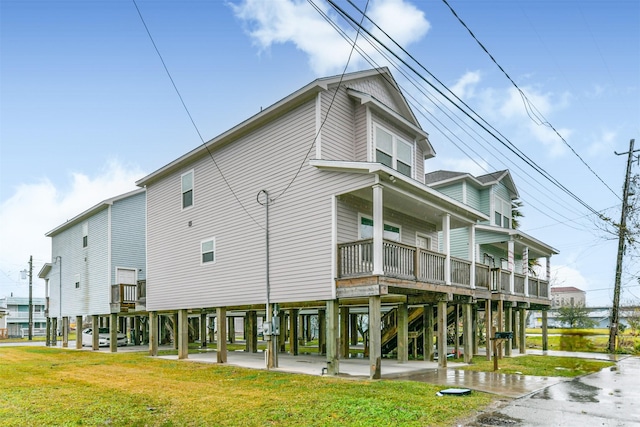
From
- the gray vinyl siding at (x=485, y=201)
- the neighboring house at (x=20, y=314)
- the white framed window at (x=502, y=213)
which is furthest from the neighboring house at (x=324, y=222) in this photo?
the neighboring house at (x=20, y=314)

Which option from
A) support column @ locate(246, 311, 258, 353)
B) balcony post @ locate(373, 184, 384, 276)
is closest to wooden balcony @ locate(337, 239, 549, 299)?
balcony post @ locate(373, 184, 384, 276)

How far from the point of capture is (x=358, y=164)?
1430cm

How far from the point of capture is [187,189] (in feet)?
71.3

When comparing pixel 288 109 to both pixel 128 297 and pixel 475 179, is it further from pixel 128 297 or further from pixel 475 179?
pixel 128 297

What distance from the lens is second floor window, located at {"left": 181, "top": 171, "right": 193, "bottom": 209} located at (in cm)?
2152

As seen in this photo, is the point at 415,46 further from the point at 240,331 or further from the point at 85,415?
the point at 240,331

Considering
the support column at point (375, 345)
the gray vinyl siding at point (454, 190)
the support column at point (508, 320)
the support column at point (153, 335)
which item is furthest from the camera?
the gray vinyl siding at point (454, 190)

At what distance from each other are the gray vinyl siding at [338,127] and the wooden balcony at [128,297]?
13.8 meters

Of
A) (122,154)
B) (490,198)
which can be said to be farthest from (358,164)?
(122,154)

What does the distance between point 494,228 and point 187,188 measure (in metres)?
14.3

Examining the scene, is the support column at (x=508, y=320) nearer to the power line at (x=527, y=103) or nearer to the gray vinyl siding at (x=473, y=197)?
the gray vinyl siding at (x=473, y=197)

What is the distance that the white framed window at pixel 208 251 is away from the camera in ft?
65.3

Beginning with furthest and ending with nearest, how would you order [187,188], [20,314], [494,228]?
[20,314]
[494,228]
[187,188]

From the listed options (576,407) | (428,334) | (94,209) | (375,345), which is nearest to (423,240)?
(428,334)
